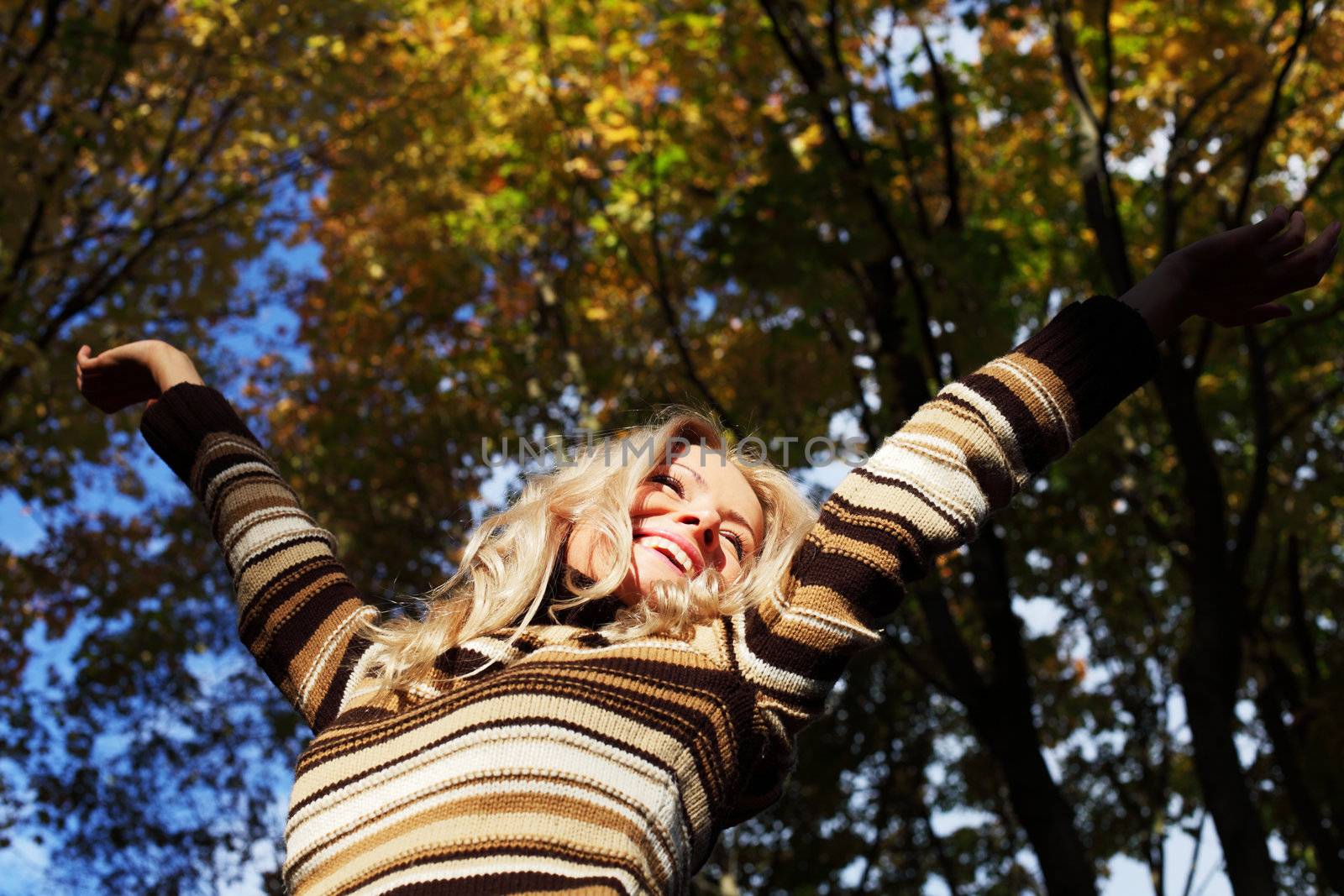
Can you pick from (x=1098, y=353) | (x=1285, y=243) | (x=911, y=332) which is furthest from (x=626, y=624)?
(x=911, y=332)

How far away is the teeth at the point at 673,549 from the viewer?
207 cm

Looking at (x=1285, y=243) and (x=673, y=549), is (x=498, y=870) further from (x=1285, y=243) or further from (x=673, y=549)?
(x=1285, y=243)

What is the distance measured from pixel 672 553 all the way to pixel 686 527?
0.27 feet

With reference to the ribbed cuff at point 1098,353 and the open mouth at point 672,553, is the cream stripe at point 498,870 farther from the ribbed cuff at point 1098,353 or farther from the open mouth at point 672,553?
the ribbed cuff at point 1098,353

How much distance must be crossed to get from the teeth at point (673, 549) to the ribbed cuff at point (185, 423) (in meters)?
0.95

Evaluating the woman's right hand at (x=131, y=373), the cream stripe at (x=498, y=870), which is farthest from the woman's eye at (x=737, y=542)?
the woman's right hand at (x=131, y=373)

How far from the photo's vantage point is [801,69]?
644 centimetres

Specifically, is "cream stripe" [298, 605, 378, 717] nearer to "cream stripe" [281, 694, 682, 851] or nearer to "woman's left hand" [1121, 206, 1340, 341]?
"cream stripe" [281, 694, 682, 851]

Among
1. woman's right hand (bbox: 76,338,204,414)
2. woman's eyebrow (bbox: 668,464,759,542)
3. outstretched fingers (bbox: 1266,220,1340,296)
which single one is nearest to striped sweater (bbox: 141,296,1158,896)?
outstretched fingers (bbox: 1266,220,1340,296)

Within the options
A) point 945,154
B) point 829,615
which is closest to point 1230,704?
point 945,154

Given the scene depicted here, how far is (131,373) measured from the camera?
103 inches

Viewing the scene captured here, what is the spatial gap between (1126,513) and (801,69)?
6.42 meters

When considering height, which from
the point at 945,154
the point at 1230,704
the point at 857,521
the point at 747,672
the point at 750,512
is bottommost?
the point at 747,672

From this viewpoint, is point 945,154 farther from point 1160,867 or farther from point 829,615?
point 1160,867
